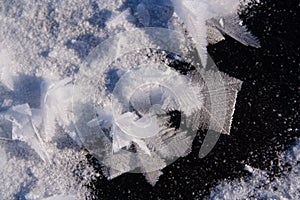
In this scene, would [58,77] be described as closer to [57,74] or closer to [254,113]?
[57,74]

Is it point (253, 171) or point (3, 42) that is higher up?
point (3, 42)

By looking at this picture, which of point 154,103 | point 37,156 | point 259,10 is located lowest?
point 37,156

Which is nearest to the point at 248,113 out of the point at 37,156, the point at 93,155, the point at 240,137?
the point at 240,137

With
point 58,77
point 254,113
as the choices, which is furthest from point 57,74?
point 254,113

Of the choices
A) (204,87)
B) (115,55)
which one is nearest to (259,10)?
(204,87)

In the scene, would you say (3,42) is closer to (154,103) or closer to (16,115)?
(16,115)

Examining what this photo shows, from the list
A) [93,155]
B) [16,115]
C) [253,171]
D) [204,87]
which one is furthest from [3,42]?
[253,171]

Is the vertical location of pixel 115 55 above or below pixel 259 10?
below

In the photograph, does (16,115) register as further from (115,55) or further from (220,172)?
(220,172)

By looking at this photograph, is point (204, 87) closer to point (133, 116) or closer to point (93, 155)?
point (133, 116)
